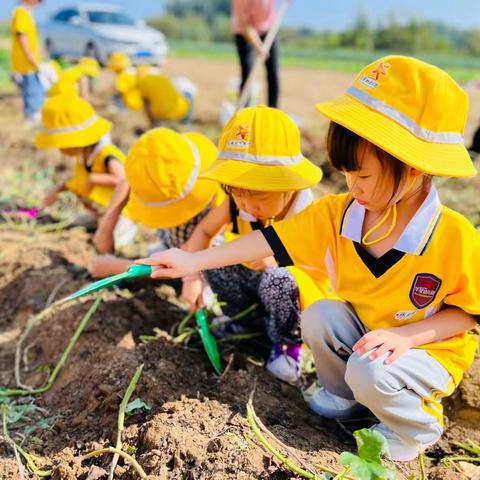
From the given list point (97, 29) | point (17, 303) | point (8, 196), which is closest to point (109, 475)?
point (17, 303)

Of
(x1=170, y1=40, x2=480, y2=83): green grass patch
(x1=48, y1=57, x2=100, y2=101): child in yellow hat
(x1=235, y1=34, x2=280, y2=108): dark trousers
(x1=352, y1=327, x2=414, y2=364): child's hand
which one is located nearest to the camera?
(x1=352, y1=327, x2=414, y2=364): child's hand

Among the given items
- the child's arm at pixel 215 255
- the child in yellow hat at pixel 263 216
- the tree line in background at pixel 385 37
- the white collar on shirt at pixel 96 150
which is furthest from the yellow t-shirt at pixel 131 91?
the tree line in background at pixel 385 37

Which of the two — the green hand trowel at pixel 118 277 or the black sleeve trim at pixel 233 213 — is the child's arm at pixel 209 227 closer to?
the black sleeve trim at pixel 233 213

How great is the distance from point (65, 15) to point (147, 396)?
12696 millimetres

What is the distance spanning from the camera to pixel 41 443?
1808 mm

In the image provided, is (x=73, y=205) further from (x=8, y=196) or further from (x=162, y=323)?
(x=162, y=323)

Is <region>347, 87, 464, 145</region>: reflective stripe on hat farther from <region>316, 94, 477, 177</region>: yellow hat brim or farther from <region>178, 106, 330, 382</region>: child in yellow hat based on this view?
<region>178, 106, 330, 382</region>: child in yellow hat

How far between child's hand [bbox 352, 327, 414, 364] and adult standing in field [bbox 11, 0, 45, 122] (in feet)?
17.5

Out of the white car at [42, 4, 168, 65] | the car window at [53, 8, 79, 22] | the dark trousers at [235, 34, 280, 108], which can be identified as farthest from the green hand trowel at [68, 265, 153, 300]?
the car window at [53, 8, 79, 22]

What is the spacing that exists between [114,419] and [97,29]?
11.8 m

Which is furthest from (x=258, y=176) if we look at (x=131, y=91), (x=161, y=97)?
(x=131, y=91)

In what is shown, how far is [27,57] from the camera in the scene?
5.96m

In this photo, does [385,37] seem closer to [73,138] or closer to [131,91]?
[131,91]

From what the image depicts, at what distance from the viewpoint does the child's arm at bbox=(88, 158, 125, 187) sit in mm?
3055
